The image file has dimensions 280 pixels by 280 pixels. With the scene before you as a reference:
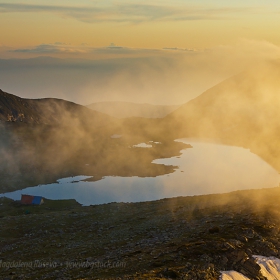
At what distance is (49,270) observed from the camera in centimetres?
4788

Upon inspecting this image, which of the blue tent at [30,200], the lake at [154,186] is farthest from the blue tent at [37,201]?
the lake at [154,186]

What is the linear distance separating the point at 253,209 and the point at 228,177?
333 feet

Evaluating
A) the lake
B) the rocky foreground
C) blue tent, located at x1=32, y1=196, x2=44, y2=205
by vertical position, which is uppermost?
the lake

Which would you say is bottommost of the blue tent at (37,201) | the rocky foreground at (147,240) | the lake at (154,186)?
the rocky foreground at (147,240)

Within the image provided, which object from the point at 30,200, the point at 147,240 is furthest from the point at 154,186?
the point at 147,240

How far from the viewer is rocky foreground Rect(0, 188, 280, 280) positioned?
1704 inches

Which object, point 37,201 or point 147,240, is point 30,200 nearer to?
point 37,201

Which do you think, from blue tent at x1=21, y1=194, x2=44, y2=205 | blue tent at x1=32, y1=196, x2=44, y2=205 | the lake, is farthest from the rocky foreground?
the lake

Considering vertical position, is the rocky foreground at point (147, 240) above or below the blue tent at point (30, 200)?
below

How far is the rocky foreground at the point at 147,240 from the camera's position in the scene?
4328 cm

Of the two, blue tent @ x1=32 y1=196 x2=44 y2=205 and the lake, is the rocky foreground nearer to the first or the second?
blue tent @ x1=32 y1=196 x2=44 y2=205

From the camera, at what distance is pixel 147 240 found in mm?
58688

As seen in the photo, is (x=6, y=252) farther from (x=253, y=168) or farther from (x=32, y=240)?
(x=253, y=168)

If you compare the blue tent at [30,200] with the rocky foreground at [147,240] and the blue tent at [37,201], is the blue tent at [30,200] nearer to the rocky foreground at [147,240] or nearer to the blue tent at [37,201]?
the blue tent at [37,201]
